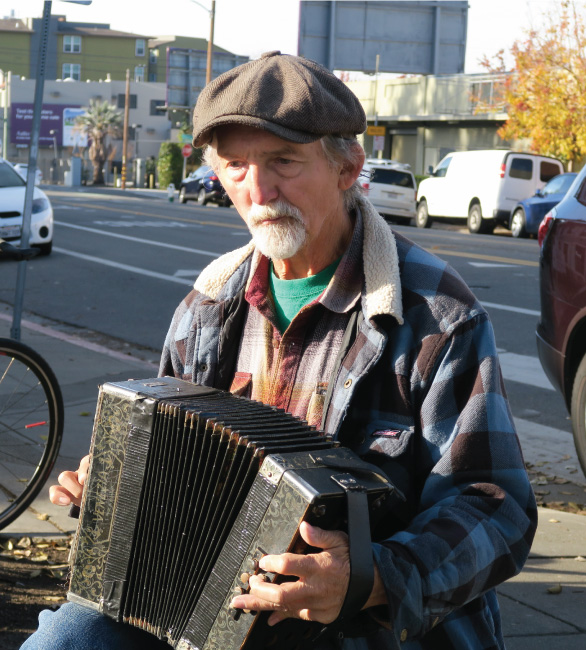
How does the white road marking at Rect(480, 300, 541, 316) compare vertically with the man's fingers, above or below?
above

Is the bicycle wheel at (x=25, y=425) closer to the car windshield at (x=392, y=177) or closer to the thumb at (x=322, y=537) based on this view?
the thumb at (x=322, y=537)

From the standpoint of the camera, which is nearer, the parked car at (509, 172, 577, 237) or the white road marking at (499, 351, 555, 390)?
the white road marking at (499, 351, 555, 390)

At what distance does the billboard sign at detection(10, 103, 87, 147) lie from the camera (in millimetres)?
79812

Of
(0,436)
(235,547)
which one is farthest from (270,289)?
(0,436)

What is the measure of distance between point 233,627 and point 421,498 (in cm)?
48

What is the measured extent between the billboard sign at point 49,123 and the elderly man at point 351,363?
78.3 m

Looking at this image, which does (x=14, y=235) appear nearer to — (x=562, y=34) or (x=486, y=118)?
(x=562, y=34)

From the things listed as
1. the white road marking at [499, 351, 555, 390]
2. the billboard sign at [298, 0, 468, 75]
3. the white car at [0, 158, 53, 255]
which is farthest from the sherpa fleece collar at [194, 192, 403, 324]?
the billboard sign at [298, 0, 468, 75]

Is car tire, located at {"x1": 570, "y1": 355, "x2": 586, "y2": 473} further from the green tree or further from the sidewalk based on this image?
the green tree

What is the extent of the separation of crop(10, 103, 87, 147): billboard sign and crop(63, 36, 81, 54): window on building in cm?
1718

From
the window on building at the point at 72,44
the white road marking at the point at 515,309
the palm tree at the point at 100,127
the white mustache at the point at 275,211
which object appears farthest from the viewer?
the window on building at the point at 72,44

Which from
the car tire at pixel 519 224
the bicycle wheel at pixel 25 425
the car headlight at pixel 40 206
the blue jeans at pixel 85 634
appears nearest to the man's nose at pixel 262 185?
the blue jeans at pixel 85 634

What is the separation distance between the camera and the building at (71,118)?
79125mm

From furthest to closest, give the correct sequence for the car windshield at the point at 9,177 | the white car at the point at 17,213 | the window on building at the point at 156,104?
the window on building at the point at 156,104 → the car windshield at the point at 9,177 → the white car at the point at 17,213
